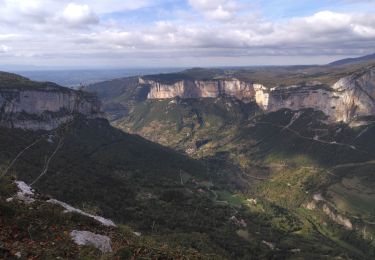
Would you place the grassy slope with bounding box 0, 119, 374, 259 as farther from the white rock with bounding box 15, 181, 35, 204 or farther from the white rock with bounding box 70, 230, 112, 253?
the white rock with bounding box 70, 230, 112, 253

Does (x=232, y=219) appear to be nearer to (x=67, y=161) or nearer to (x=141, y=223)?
(x=141, y=223)

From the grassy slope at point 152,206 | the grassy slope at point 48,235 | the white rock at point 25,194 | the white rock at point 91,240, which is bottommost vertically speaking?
the grassy slope at point 152,206

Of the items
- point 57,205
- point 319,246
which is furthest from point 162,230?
point 57,205

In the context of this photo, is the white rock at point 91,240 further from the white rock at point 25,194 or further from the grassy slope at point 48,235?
the white rock at point 25,194

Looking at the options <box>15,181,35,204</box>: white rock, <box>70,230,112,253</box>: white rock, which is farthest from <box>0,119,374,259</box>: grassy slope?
<box>70,230,112,253</box>: white rock

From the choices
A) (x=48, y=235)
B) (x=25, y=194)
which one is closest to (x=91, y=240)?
(x=48, y=235)

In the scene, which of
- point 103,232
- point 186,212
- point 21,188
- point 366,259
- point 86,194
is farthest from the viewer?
point 366,259

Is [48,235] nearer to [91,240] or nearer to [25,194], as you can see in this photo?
[91,240]

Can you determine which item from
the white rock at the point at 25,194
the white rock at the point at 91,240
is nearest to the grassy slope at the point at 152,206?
the white rock at the point at 25,194
